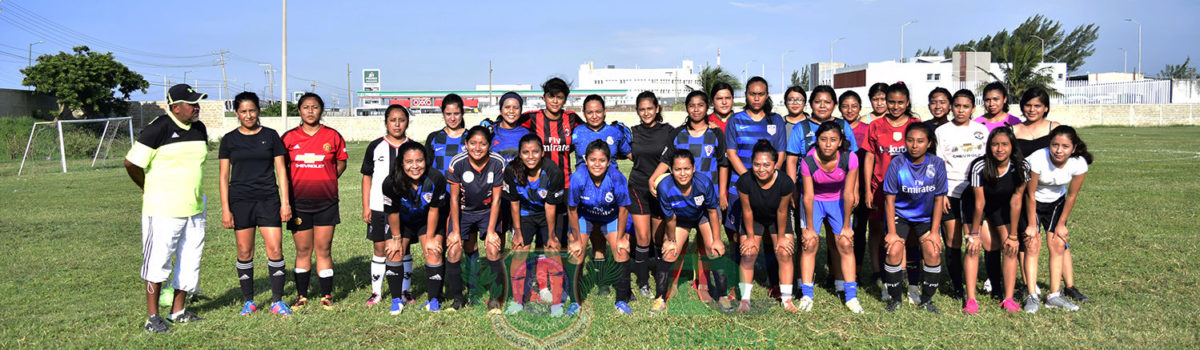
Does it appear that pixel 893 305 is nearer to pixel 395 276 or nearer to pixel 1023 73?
pixel 395 276

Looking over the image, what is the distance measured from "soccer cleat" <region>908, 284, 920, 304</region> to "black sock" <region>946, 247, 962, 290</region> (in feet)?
0.94

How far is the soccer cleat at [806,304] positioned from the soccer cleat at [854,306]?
0.28 metres

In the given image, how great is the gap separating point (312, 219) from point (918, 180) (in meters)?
4.41

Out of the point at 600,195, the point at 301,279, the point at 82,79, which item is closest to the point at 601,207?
the point at 600,195

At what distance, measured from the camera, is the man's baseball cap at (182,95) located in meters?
5.20

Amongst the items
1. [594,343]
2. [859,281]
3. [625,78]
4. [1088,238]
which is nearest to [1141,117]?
[1088,238]

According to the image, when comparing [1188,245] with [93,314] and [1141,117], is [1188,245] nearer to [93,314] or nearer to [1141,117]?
[93,314]

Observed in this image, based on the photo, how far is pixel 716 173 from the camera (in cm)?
599

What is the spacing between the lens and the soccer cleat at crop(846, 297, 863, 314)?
5.46 m

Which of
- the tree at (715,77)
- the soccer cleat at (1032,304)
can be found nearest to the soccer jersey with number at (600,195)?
the soccer cleat at (1032,304)

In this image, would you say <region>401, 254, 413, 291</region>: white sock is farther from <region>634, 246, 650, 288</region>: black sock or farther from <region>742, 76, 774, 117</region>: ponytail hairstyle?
<region>742, 76, 774, 117</region>: ponytail hairstyle

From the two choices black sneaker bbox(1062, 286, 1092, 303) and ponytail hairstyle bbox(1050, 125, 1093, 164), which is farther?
black sneaker bbox(1062, 286, 1092, 303)

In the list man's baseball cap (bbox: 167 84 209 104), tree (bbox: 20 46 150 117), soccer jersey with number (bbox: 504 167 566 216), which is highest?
tree (bbox: 20 46 150 117)

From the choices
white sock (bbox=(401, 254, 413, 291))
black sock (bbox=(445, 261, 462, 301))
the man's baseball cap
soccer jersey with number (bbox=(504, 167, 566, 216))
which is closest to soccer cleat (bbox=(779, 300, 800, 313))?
soccer jersey with number (bbox=(504, 167, 566, 216))
